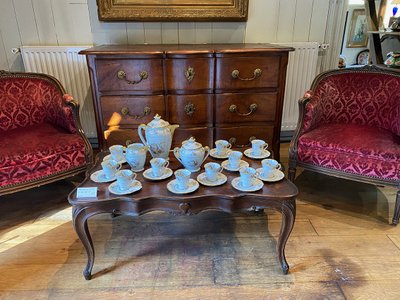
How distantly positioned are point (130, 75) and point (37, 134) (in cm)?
78

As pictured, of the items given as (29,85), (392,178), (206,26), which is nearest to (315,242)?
(392,178)

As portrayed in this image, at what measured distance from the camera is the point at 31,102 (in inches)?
91.7

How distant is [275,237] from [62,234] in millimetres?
1366

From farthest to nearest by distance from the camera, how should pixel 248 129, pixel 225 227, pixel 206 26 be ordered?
1. pixel 206 26
2. pixel 248 129
3. pixel 225 227

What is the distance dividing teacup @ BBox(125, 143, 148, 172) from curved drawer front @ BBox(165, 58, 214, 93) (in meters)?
0.81

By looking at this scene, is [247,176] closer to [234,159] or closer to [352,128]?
[234,159]

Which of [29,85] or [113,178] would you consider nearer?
[113,178]

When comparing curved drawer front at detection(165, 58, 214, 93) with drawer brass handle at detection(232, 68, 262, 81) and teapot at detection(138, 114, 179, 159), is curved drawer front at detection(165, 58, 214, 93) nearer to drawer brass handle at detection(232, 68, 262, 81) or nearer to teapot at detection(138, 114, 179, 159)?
drawer brass handle at detection(232, 68, 262, 81)

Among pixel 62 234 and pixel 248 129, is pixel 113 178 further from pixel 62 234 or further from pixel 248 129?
pixel 248 129

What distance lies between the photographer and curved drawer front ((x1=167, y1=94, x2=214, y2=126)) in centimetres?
235

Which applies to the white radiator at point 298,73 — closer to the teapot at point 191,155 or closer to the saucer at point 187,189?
the teapot at point 191,155

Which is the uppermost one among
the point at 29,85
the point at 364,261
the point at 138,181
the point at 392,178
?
the point at 29,85

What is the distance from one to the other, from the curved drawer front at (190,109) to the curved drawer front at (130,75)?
16 centimetres

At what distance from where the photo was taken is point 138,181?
1.56 meters
